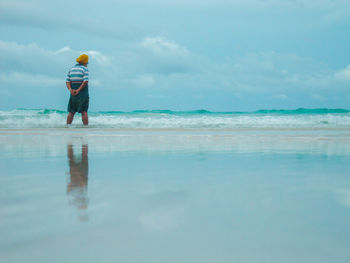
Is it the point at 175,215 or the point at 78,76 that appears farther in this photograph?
the point at 78,76

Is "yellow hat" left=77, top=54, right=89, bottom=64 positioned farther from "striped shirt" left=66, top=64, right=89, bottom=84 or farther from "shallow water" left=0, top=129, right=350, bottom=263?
"shallow water" left=0, top=129, right=350, bottom=263

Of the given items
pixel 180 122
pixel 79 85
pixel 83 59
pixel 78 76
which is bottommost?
pixel 180 122

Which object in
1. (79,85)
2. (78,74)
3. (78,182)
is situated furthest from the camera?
(79,85)

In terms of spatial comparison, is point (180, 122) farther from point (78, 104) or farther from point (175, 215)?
point (175, 215)

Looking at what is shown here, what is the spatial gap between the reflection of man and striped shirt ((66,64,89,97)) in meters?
5.96

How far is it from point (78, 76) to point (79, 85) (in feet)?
0.75

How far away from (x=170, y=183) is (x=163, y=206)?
437mm

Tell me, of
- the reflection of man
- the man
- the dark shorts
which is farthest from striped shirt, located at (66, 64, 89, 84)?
the reflection of man

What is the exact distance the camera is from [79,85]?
838cm

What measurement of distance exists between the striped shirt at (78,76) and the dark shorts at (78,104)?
4.5 inches

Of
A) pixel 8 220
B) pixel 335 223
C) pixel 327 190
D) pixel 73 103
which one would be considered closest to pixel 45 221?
pixel 8 220

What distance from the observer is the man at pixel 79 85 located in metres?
8.20

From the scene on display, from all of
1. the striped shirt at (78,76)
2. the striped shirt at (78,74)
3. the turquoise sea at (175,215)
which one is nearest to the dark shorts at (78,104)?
the striped shirt at (78,76)

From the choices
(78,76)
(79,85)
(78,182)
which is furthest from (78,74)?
(78,182)
